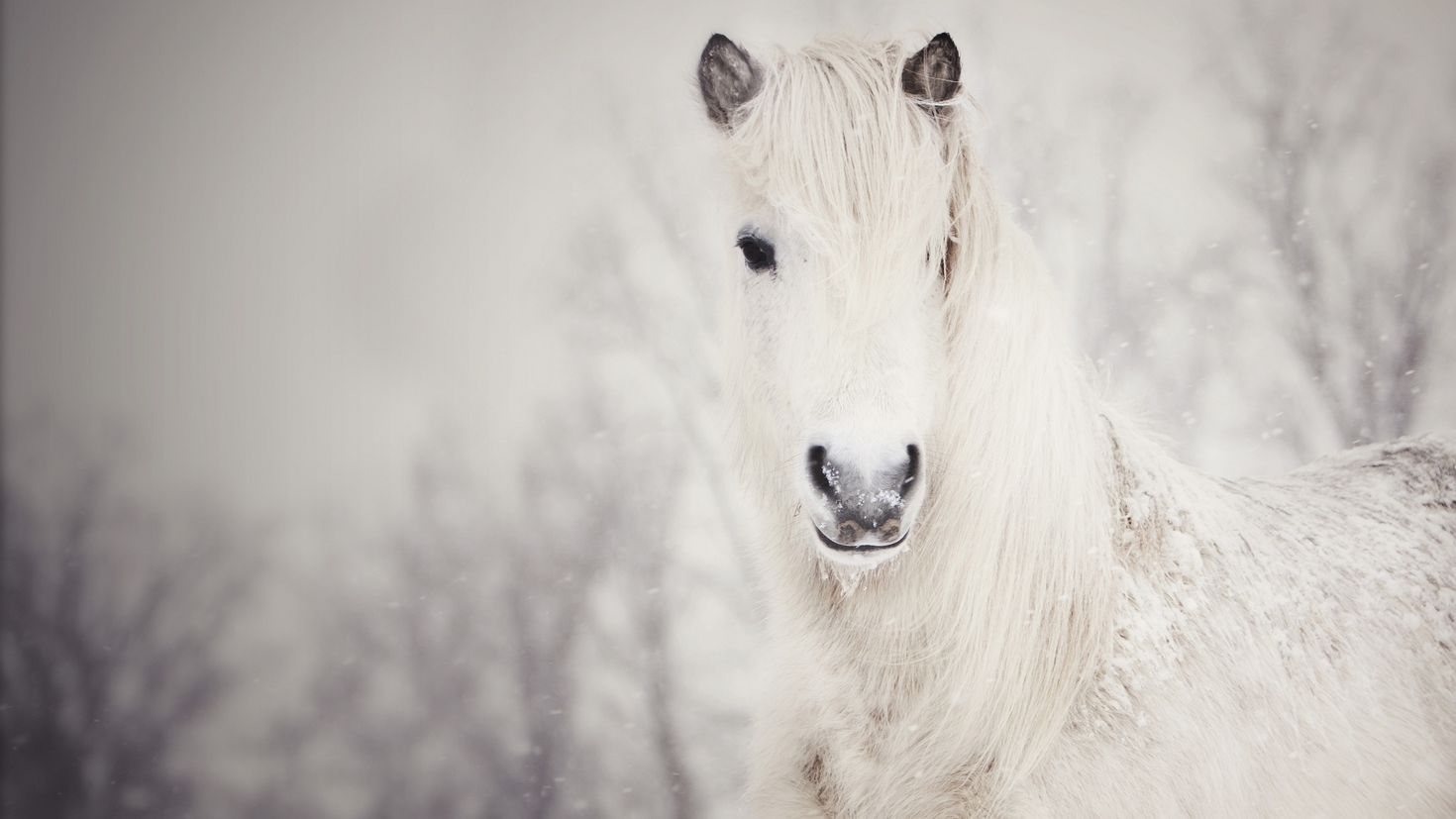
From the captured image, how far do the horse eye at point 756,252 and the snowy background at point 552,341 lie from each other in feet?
7.81

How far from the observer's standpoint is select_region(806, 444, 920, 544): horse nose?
3.88 ft

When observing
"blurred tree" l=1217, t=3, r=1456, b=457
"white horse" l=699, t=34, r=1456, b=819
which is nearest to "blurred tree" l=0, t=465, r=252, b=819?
"white horse" l=699, t=34, r=1456, b=819

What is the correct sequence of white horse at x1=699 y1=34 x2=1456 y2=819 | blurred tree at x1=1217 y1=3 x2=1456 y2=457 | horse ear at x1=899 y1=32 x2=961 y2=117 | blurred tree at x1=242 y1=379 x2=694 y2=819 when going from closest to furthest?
white horse at x1=699 y1=34 x2=1456 y2=819
horse ear at x1=899 y1=32 x2=961 y2=117
blurred tree at x1=1217 y1=3 x2=1456 y2=457
blurred tree at x1=242 y1=379 x2=694 y2=819

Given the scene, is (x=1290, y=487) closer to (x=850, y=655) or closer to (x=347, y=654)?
(x=850, y=655)

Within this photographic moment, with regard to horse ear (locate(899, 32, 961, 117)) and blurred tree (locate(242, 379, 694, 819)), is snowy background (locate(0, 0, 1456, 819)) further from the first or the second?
horse ear (locate(899, 32, 961, 117))

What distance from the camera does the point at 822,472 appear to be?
1.24m

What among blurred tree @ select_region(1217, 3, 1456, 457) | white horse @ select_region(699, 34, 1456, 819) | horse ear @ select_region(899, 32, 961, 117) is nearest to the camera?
A: white horse @ select_region(699, 34, 1456, 819)

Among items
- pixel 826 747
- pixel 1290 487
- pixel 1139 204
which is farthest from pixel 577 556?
pixel 1139 204

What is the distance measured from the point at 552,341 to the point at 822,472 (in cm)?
559

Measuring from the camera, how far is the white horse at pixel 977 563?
1343mm

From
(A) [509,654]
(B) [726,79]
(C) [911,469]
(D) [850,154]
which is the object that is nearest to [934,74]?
(D) [850,154]

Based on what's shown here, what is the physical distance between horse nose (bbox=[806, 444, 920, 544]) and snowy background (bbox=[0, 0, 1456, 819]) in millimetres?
2727

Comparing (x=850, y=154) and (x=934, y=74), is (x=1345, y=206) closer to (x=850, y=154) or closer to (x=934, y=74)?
(x=934, y=74)

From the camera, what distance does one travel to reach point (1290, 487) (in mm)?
2158
